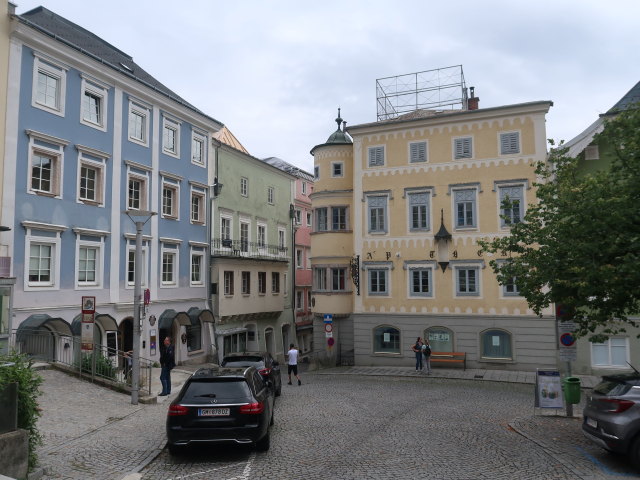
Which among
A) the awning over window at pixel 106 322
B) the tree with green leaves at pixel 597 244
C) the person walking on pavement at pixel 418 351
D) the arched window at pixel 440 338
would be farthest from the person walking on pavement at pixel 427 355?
the awning over window at pixel 106 322

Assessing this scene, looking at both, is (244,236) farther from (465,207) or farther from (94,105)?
(465,207)

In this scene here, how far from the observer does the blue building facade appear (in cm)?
1891

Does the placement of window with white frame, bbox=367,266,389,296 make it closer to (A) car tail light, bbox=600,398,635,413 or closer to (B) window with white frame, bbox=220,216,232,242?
(B) window with white frame, bbox=220,216,232,242

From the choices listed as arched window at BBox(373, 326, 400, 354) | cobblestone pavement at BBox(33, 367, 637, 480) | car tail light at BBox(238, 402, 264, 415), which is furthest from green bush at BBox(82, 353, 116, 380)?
arched window at BBox(373, 326, 400, 354)

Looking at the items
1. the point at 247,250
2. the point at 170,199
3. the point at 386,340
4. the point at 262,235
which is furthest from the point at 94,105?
the point at 386,340

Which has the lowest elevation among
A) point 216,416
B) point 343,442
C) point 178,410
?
point 343,442

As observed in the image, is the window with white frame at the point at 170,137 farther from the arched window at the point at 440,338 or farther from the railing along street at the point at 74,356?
the arched window at the point at 440,338

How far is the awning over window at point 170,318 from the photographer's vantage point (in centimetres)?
2538

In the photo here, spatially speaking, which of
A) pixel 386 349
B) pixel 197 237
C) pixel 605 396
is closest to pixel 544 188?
pixel 605 396

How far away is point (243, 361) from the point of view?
16.1 meters

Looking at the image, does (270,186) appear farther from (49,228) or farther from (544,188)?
(544,188)

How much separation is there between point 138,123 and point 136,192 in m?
3.28

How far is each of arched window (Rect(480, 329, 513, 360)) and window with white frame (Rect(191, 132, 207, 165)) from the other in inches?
695

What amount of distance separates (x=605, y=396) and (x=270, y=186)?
3011 centimetres
